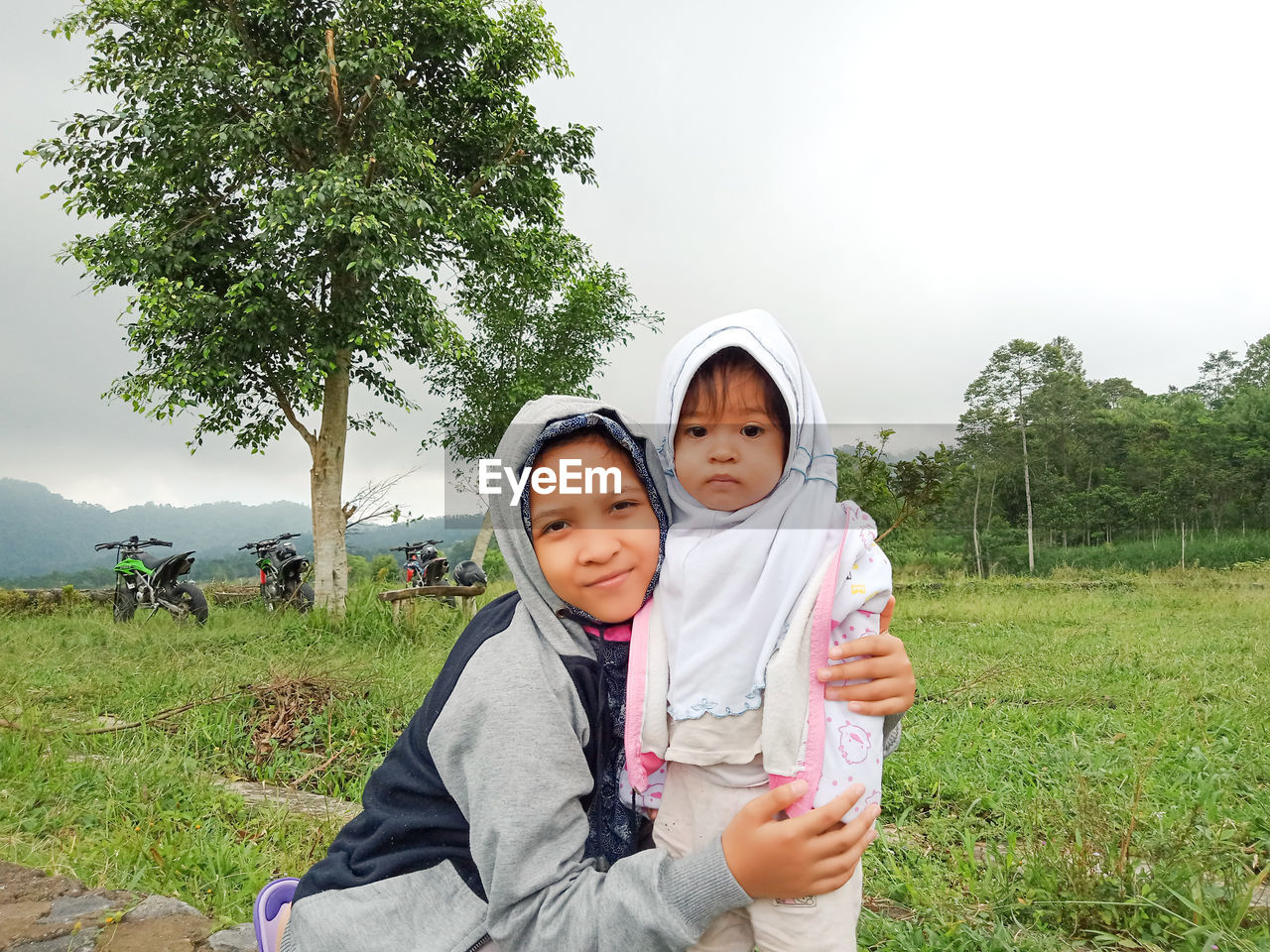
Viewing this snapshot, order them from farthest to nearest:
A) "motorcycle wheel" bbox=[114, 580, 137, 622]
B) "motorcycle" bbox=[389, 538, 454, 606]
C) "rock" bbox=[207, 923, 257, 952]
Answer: "motorcycle" bbox=[389, 538, 454, 606] → "motorcycle wheel" bbox=[114, 580, 137, 622] → "rock" bbox=[207, 923, 257, 952]

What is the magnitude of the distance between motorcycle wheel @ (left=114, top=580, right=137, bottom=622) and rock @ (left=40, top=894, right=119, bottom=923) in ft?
28.4

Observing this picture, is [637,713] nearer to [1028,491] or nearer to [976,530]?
[976,530]

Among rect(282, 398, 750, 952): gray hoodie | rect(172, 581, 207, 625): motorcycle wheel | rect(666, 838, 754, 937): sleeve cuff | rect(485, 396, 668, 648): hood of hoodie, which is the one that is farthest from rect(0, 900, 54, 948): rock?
rect(172, 581, 207, 625): motorcycle wheel

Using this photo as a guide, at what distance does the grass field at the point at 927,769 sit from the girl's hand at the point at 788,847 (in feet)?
4.55

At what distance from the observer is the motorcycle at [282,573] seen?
10.6 meters

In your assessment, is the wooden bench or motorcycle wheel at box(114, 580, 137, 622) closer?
the wooden bench

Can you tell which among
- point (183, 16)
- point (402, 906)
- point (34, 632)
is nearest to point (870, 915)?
point (402, 906)

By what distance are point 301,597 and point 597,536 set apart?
33.8ft

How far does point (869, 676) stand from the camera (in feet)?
3.93

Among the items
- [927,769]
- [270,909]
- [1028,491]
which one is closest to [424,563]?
[927,769]

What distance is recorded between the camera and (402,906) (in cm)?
128

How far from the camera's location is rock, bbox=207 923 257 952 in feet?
6.93

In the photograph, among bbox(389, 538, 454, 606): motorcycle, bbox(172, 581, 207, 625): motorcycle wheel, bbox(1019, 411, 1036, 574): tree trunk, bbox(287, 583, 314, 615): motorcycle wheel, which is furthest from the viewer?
bbox(1019, 411, 1036, 574): tree trunk

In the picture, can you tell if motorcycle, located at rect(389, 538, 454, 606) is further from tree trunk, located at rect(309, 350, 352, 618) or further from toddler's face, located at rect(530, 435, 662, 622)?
toddler's face, located at rect(530, 435, 662, 622)
